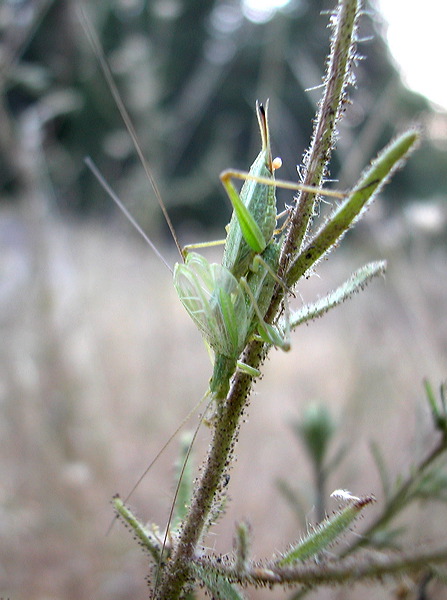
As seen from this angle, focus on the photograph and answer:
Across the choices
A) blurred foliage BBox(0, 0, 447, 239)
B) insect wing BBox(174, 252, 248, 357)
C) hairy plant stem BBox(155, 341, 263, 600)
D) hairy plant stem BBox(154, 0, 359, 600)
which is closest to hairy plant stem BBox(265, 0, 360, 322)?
hairy plant stem BBox(154, 0, 359, 600)

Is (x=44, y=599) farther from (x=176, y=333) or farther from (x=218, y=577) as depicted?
(x=176, y=333)

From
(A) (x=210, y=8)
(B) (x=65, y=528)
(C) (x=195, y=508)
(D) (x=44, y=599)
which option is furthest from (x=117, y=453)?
(A) (x=210, y=8)

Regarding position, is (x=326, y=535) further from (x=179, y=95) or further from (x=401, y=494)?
(x=179, y=95)

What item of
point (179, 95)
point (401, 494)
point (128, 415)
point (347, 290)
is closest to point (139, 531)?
point (347, 290)

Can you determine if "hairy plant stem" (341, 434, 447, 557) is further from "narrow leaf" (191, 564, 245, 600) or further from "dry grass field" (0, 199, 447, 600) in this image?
"narrow leaf" (191, 564, 245, 600)

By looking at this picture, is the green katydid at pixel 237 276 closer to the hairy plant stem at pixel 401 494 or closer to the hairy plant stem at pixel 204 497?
the hairy plant stem at pixel 204 497

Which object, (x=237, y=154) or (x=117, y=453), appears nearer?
(x=117, y=453)
